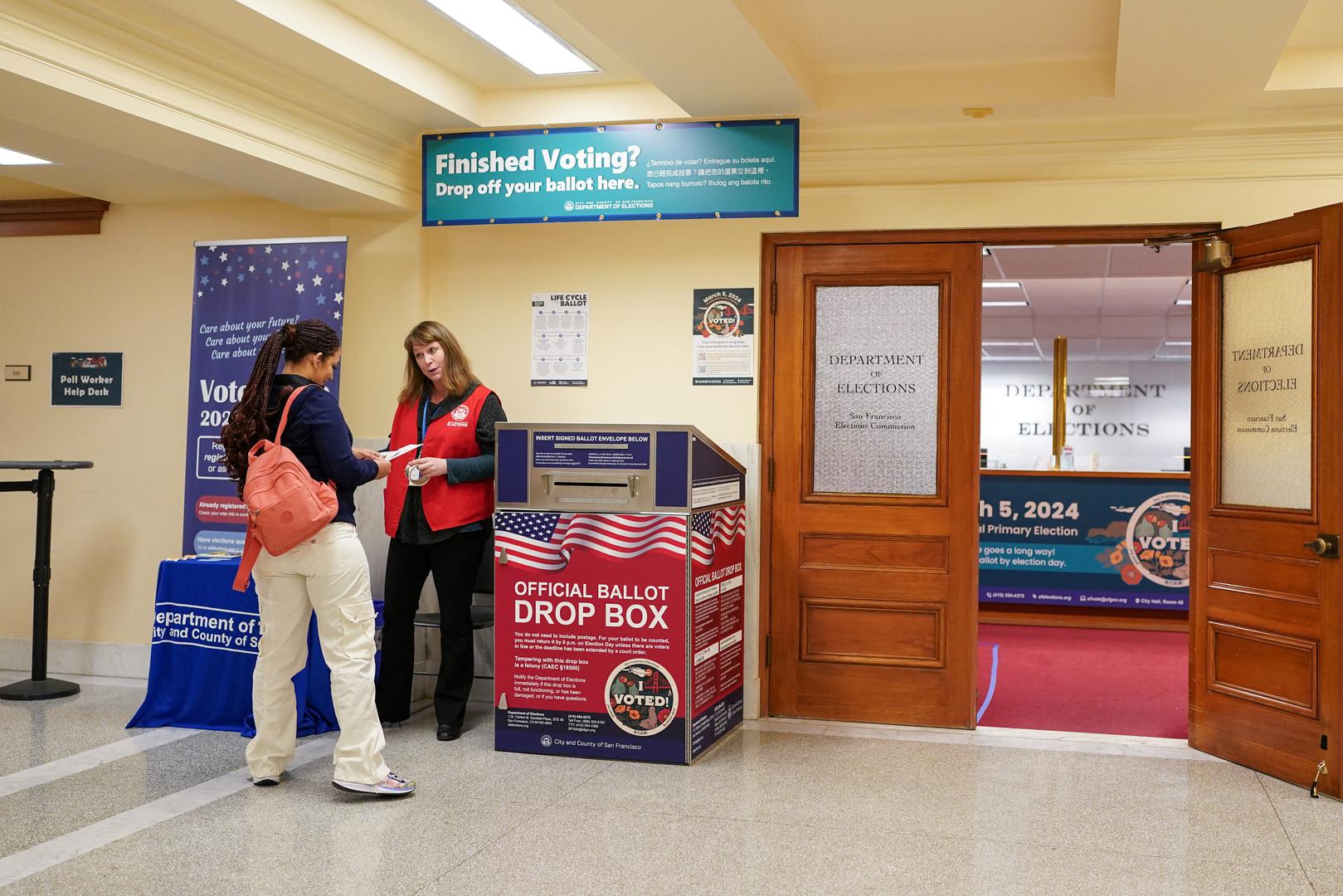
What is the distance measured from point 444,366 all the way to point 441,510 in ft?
1.90

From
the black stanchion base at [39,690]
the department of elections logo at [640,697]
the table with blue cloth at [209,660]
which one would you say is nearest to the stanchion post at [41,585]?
the black stanchion base at [39,690]

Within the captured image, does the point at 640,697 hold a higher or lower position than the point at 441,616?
lower

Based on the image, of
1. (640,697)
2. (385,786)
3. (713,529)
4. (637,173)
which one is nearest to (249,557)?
(385,786)

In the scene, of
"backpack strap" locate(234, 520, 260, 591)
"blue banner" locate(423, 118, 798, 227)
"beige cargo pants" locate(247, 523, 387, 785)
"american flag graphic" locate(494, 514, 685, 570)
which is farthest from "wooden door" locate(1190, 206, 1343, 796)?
"backpack strap" locate(234, 520, 260, 591)

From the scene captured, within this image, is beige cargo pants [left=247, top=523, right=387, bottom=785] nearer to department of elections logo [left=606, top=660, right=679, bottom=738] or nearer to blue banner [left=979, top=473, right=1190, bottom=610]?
department of elections logo [left=606, top=660, right=679, bottom=738]

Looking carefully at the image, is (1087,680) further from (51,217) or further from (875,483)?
(51,217)

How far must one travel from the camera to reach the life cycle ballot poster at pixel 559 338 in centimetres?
526

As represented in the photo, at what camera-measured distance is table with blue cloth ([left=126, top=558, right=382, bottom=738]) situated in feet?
15.3

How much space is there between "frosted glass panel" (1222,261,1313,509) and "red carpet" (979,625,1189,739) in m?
1.27

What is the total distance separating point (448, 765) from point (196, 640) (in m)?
1.33

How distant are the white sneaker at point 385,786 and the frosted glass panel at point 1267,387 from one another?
3.26m

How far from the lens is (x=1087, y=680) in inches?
241

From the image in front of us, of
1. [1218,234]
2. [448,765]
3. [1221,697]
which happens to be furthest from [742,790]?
[1218,234]

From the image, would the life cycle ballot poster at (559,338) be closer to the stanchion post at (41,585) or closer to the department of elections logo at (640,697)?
the department of elections logo at (640,697)
